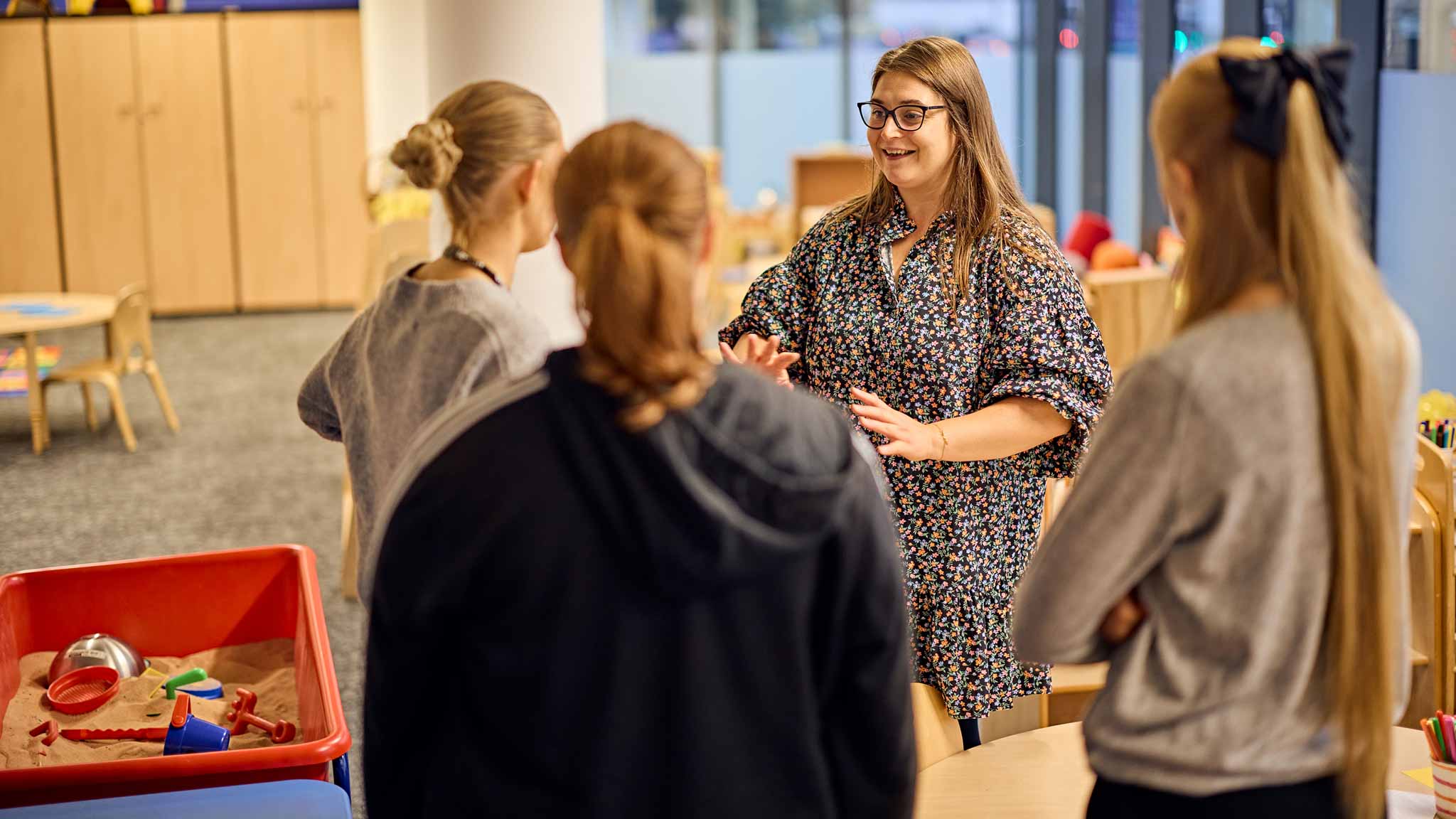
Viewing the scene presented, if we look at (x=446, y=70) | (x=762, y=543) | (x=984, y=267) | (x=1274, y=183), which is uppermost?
(x=446, y=70)

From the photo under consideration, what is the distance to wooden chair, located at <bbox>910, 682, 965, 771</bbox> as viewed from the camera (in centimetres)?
221

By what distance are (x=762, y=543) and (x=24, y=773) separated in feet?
4.79

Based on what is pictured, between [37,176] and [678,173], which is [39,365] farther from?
[678,173]

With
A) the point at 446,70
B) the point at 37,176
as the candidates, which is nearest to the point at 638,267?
the point at 446,70

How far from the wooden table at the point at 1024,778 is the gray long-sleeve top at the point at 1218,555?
47 centimetres

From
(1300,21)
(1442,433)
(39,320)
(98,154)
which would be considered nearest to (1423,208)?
(1442,433)

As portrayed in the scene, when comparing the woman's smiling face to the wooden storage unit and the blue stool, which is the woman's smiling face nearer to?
the blue stool

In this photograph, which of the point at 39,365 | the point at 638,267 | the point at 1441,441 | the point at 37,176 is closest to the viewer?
the point at 638,267

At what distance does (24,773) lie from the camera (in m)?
2.13

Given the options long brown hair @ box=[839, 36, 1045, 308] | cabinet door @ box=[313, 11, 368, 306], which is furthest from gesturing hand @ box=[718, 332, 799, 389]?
cabinet door @ box=[313, 11, 368, 306]

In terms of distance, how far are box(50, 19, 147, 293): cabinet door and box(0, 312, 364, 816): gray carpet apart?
1.52 metres

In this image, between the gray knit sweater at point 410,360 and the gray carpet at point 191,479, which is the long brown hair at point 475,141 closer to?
the gray knit sweater at point 410,360

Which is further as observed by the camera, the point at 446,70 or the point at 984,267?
the point at 446,70

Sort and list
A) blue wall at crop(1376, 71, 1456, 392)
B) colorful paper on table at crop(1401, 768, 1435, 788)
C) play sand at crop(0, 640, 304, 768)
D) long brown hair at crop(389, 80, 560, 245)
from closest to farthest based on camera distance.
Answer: long brown hair at crop(389, 80, 560, 245), colorful paper on table at crop(1401, 768, 1435, 788), play sand at crop(0, 640, 304, 768), blue wall at crop(1376, 71, 1456, 392)
